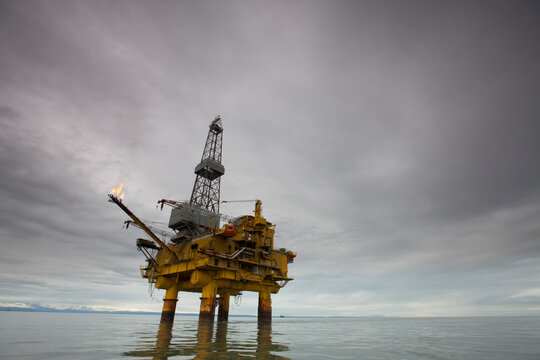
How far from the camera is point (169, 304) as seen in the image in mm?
32969

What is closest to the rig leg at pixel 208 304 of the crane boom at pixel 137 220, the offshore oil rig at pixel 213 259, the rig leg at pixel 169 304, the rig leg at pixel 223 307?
the offshore oil rig at pixel 213 259

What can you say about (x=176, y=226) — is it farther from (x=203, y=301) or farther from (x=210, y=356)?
(x=210, y=356)

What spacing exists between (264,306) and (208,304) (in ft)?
25.3

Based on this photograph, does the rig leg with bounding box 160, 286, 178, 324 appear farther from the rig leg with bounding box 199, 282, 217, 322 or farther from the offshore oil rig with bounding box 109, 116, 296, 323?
the rig leg with bounding box 199, 282, 217, 322

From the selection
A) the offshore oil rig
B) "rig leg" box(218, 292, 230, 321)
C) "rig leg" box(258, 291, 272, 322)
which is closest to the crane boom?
the offshore oil rig

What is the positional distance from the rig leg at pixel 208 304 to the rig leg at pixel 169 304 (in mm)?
7480

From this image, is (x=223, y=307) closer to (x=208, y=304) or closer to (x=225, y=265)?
(x=208, y=304)

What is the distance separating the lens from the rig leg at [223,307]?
35.5m

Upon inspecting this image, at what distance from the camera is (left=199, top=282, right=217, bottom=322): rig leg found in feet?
86.3

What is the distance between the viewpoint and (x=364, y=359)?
9.70 metres

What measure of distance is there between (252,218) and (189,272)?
917cm

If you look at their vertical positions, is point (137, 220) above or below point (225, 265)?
above

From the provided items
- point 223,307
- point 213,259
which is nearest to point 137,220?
point 213,259

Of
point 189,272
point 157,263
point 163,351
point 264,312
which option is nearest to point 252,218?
point 189,272
